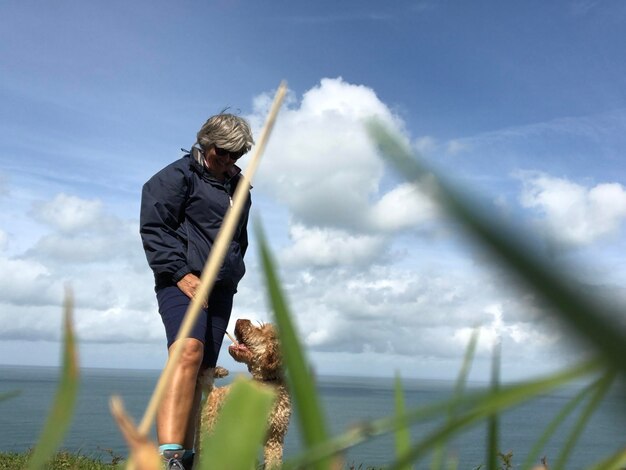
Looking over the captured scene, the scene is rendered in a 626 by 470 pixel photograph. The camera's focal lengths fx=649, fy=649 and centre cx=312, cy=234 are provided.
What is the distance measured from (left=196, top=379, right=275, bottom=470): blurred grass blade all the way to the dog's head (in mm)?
6620

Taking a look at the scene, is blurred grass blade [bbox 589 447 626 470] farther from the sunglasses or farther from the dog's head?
the dog's head

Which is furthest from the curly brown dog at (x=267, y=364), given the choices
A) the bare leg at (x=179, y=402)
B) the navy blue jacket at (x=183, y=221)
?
the bare leg at (x=179, y=402)

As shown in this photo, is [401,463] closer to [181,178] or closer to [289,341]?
[289,341]

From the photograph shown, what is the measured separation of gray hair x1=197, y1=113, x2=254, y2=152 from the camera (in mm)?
5586

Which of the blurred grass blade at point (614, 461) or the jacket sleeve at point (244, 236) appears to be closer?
the blurred grass blade at point (614, 461)

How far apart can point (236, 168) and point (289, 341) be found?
5.84m

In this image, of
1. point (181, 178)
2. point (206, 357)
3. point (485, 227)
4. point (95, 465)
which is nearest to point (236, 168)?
point (181, 178)

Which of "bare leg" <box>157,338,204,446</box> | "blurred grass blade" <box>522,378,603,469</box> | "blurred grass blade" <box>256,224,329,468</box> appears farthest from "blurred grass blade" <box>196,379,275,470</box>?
"bare leg" <box>157,338,204,446</box>

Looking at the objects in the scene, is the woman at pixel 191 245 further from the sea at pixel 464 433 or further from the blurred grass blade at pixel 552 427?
the blurred grass blade at pixel 552 427

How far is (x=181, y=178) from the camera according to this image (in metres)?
5.53

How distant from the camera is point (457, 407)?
25cm

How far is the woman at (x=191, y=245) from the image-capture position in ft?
16.4

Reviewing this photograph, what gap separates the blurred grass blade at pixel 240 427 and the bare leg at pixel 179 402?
15.5 ft

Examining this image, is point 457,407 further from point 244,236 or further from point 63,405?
point 244,236
